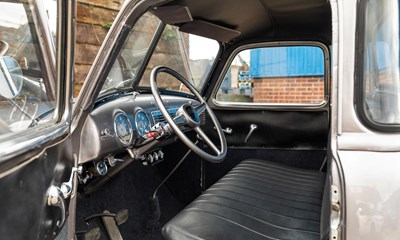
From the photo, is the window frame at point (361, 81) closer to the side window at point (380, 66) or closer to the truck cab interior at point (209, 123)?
the side window at point (380, 66)

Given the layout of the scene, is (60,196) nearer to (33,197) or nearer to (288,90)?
(33,197)

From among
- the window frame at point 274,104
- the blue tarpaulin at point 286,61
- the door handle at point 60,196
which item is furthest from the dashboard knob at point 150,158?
the blue tarpaulin at point 286,61

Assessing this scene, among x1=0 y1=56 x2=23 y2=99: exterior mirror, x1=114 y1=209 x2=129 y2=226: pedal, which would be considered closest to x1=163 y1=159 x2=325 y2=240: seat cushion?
x1=114 y1=209 x2=129 y2=226: pedal

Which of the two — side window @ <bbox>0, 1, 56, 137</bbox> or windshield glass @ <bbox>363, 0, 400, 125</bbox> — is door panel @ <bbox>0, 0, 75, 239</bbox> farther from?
windshield glass @ <bbox>363, 0, 400, 125</bbox>

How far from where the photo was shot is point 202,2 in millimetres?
1855

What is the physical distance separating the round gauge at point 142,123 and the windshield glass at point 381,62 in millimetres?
1165

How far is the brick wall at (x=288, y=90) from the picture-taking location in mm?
2672

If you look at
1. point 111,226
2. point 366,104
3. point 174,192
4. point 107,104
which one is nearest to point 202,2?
point 107,104

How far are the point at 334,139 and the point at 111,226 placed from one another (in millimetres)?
1359

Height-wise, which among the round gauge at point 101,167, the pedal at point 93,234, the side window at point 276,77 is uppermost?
the side window at point 276,77

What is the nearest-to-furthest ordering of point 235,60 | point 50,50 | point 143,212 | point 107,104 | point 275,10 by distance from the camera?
point 50,50
point 107,104
point 275,10
point 143,212
point 235,60

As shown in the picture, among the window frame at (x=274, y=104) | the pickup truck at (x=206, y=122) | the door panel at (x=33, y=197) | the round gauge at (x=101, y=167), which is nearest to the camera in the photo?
the door panel at (x=33, y=197)

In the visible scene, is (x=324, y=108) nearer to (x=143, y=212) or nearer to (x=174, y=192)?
(x=174, y=192)

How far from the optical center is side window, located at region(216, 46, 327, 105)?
8.69 ft
